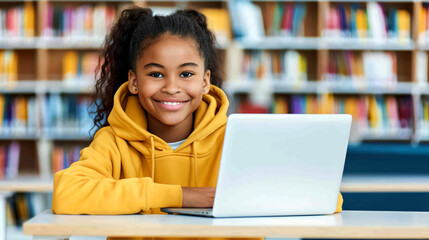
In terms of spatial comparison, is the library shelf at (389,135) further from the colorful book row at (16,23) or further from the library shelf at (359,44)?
the colorful book row at (16,23)

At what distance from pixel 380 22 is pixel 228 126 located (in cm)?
402

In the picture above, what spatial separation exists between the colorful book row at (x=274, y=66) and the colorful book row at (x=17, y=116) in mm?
1642

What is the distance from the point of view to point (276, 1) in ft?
15.5

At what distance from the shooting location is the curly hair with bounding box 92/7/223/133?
58.0 inches

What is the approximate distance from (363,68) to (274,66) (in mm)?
720

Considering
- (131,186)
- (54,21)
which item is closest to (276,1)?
(54,21)

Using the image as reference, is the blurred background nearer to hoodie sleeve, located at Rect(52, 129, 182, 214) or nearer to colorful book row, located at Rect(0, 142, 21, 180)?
colorful book row, located at Rect(0, 142, 21, 180)

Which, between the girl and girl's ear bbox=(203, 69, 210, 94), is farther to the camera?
girl's ear bbox=(203, 69, 210, 94)

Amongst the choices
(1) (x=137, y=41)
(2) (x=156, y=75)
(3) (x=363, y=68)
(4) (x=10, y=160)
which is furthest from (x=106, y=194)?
(3) (x=363, y=68)

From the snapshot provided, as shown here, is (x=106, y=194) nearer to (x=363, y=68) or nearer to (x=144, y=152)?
(x=144, y=152)

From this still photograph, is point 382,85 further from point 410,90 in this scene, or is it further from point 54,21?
point 54,21

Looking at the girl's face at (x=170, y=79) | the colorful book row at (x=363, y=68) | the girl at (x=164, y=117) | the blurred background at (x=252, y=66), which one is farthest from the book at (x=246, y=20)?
the girl's face at (x=170, y=79)

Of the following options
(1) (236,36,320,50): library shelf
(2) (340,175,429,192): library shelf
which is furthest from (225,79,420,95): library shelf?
(2) (340,175,429,192): library shelf

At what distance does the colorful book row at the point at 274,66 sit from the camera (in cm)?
467
